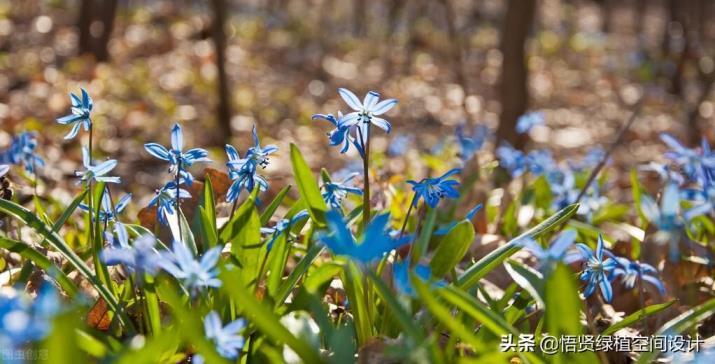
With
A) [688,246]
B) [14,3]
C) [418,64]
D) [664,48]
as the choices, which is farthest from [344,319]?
[14,3]

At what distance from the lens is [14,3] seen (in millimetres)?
11445

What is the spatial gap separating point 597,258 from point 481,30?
15.9 m

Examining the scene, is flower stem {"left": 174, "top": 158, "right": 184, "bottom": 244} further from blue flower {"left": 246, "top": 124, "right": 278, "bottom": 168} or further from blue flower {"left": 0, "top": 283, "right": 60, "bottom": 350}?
blue flower {"left": 0, "top": 283, "right": 60, "bottom": 350}

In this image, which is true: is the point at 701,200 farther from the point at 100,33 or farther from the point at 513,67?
the point at 100,33

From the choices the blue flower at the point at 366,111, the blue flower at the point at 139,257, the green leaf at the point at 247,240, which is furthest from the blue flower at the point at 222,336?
the blue flower at the point at 366,111

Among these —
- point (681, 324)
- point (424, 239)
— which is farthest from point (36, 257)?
point (681, 324)

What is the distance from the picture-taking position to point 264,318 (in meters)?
1.06

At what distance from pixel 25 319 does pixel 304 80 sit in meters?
8.15

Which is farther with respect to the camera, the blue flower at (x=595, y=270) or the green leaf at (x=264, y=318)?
the blue flower at (x=595, y=270)

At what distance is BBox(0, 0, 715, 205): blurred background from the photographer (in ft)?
16.7

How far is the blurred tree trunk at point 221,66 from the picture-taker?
18.1 feet

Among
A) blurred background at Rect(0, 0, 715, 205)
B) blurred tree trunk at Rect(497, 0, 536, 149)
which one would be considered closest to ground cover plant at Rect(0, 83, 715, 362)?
blurred background at Rect(0, 0, 715, 205)

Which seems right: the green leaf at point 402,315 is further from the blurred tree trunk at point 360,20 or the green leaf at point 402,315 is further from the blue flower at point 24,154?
the blurred tree trunk at point 360,20

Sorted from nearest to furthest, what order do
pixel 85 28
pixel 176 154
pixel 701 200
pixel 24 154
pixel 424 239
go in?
pixel 176 154
pixel 424 239
pixel 24 154
pixel 701 200
pixel 85 28
